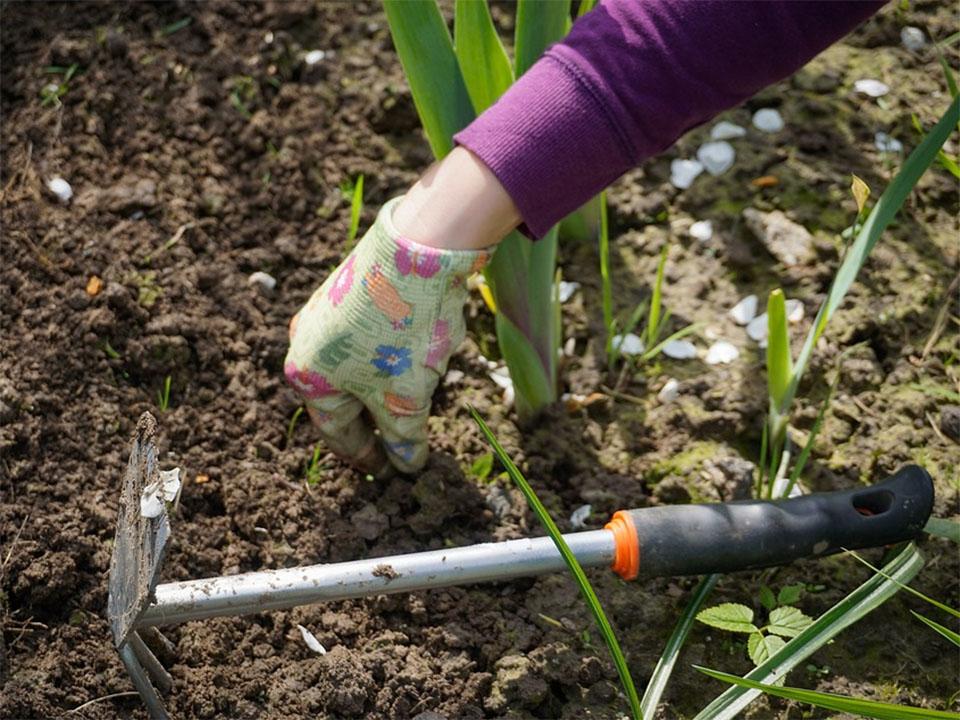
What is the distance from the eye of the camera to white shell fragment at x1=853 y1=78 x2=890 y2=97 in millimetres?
1938

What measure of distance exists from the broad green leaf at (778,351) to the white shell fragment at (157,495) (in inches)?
30.9

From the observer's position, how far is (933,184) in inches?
71.9

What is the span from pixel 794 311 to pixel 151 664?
1142mm

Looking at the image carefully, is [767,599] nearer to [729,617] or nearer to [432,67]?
[729,617]

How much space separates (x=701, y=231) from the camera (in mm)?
1826

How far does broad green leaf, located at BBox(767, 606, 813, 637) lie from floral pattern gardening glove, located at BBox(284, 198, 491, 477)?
1.77 ft

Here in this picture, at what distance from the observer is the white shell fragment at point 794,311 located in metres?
1.70

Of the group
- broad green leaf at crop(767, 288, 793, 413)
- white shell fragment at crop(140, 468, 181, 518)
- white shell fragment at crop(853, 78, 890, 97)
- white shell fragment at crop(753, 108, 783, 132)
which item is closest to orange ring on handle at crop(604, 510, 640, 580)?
broad green leaf at crop(767, 288, 793, 413)

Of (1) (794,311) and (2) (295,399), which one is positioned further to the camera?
(1) (794,311)

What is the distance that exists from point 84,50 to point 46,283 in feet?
1.73

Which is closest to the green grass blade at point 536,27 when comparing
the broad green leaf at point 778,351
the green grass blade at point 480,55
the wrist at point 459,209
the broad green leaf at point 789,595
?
the green grass blade at point 480,55

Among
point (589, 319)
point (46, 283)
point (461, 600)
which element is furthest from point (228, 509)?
point (589, 319)

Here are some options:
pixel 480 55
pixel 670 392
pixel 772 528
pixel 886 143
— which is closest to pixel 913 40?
pixel 886 143

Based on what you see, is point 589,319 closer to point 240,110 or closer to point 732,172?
point 732,172
